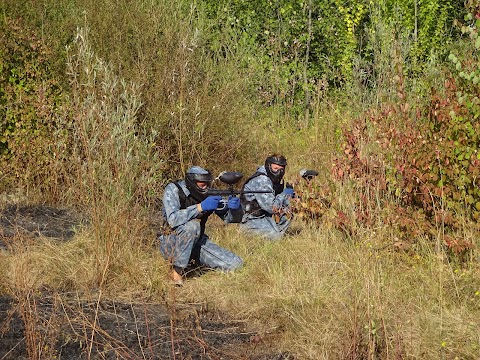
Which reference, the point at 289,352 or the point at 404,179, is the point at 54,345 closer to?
the point at 289,352

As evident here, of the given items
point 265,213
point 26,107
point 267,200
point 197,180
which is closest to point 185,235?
point 197,180

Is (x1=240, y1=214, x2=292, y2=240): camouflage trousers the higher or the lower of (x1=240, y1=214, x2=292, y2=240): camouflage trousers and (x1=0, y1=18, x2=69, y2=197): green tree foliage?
the lower

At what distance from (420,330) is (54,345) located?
7.66ft

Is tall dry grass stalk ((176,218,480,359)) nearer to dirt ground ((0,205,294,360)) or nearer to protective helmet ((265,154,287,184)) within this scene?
dirt ground ((0,205,294,360))

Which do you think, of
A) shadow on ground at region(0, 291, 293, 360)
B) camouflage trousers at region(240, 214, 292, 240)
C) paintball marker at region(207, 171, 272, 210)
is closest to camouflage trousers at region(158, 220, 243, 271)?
paintball marker at region(207, 171, 272, 210)

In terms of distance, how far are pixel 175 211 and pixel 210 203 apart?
1.13 ft

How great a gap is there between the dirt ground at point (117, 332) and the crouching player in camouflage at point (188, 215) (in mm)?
648

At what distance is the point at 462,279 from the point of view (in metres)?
6.53

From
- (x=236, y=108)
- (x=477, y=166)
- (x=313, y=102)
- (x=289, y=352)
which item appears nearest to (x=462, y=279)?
(x=477, y=166)

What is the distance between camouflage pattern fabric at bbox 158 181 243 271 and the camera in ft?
24.7

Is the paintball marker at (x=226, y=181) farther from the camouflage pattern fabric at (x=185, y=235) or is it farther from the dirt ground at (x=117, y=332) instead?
the dirt ground at (x=117, y=332)

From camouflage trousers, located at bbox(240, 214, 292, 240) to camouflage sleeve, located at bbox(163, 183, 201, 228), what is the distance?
61.1 inches

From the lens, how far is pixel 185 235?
755 centimetres

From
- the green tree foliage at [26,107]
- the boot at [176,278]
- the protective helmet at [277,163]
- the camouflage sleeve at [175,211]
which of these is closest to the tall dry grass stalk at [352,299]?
the boot at [176,278]
